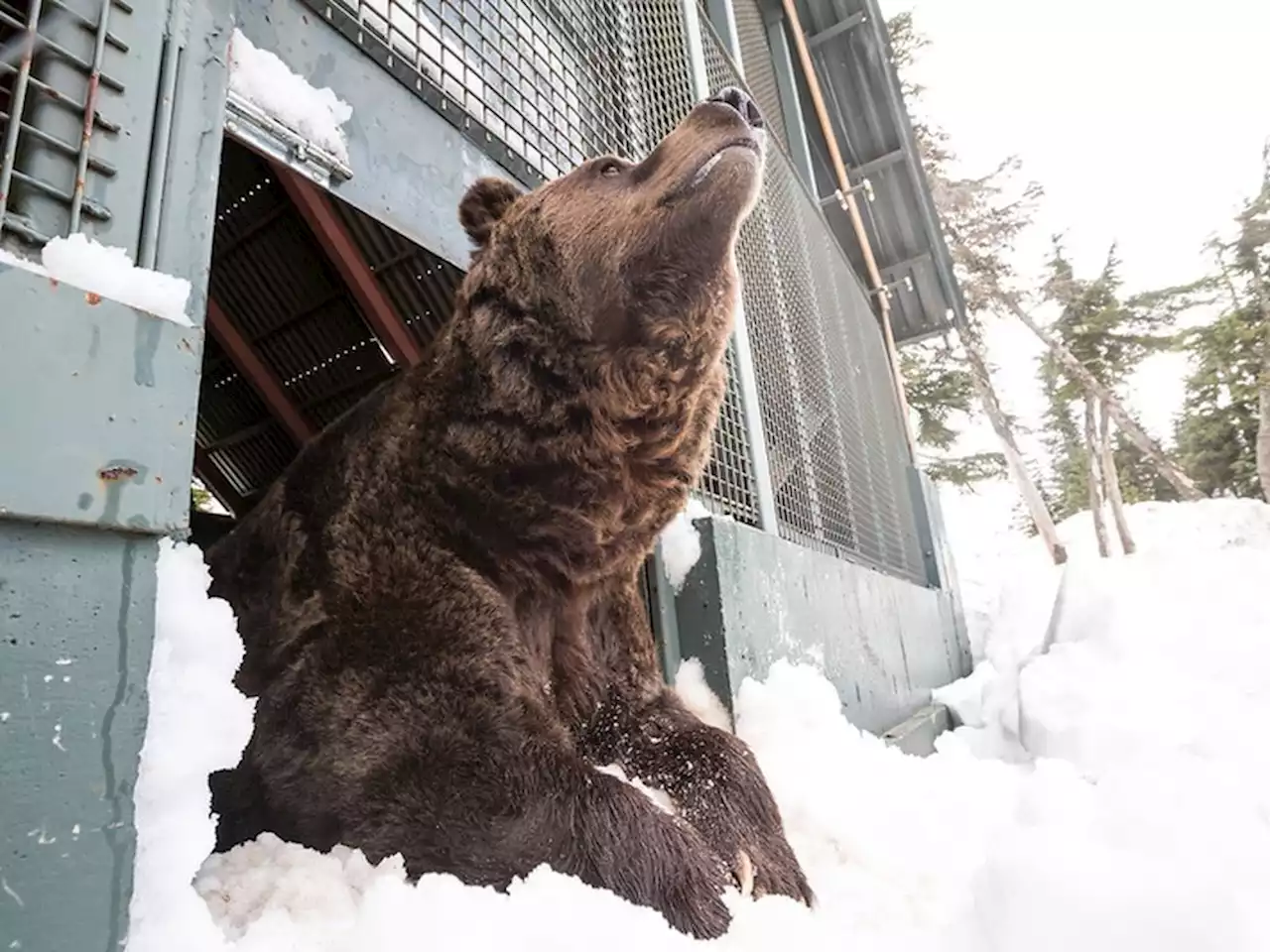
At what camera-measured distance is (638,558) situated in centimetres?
224

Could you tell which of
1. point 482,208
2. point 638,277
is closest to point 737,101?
point 638,277

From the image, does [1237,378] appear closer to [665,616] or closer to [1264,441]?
[1264,441]

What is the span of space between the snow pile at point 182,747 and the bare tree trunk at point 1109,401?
1974cm

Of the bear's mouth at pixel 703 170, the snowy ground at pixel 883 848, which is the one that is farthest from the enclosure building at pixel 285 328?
the bear's mouth at pixel 703 170

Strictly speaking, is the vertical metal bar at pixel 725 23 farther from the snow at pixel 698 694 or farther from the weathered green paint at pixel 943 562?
the weathered green paint at pixel 943 562

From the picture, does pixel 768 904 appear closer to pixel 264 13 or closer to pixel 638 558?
pixel 638 558

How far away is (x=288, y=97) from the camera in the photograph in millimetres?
1706

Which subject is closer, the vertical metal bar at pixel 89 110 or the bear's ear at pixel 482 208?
the vertical metal bar at pixel 89 110

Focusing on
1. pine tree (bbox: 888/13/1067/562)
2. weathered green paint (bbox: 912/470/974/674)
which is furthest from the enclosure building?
pine tree (bbox: 888/13/1067/562)

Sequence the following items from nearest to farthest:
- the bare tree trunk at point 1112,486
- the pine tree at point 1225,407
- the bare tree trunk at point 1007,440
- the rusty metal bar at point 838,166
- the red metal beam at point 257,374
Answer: the red metal beam at point 257,374 → the rusty metal bar at point 838,166 → the pine tree at point 1225,407 → the bare tree trunk at point 1007,440 → the bare tree trunk at point 1112,486

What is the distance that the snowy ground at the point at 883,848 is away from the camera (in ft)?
3.57

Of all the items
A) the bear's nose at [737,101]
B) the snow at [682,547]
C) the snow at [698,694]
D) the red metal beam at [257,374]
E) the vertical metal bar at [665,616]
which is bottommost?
the snow at [698,694]

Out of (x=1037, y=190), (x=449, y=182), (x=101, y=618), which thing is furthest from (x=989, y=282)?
(x=101, y=618)

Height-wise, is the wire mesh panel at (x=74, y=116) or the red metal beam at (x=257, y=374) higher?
the red metal beam at (x=257, y=374)
